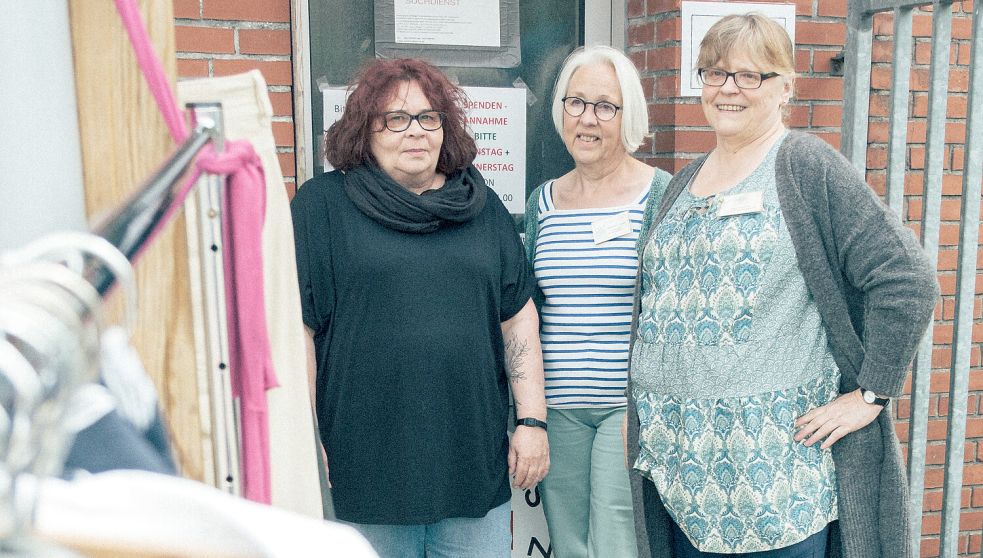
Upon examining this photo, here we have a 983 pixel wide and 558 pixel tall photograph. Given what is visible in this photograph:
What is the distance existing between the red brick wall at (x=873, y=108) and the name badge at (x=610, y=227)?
2.26 ft

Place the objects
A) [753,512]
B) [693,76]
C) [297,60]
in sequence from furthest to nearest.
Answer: [693,76] → [297,60] → [753,512]

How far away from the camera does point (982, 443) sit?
3.52 metres

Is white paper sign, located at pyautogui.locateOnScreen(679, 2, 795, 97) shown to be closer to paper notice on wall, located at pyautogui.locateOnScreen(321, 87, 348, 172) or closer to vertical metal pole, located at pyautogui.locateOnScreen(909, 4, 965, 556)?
vertical metal pole, located at pyautogui.locateOnScreen(909, 4, 965, 556)

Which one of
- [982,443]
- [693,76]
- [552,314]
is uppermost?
[693,76]

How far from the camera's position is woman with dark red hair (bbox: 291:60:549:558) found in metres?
2.35

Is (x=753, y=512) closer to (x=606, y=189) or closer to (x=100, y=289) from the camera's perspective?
(x=606, y=189)

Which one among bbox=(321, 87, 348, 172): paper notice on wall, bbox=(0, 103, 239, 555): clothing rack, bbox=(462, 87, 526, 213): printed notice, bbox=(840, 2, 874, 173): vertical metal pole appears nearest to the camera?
bbox=(0, 103, 239, 555): clothing rack

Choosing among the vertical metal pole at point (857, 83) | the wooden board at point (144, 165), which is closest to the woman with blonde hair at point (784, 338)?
the vertical metal pole at point (857, 83)

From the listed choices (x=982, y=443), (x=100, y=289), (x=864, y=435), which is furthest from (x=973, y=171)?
(x=100, y=289)

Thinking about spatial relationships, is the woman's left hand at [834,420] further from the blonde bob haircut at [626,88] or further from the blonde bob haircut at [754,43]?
the blonde bob haircut at [626,88]

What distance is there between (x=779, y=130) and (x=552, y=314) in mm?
790

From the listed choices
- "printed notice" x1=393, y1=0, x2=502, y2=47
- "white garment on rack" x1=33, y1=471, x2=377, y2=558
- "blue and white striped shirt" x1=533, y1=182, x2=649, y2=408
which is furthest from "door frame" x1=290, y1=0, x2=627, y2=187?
"white garment on rack" x1=33, y1=471, x2=377, y2=558

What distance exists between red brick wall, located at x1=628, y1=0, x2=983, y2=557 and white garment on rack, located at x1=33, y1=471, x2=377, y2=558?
2895 millimetres

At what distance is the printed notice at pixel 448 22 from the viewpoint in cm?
325
